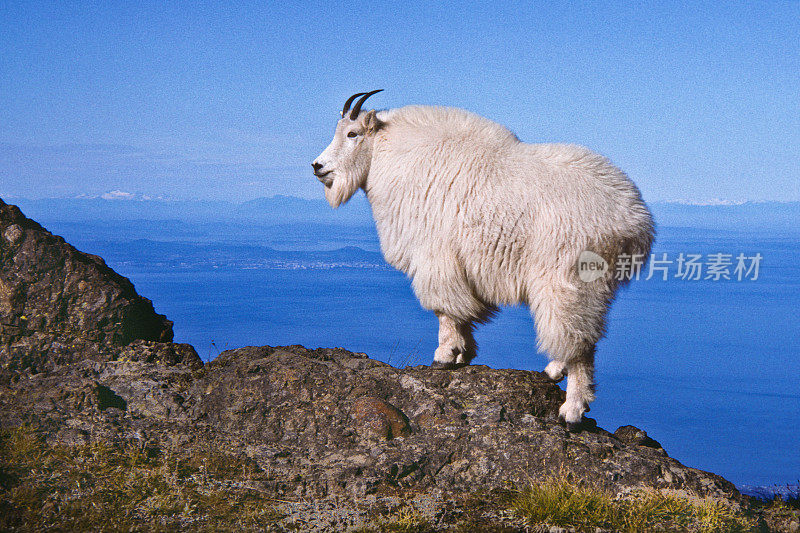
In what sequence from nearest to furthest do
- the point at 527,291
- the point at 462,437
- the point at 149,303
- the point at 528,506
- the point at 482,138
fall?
the point at 528,506, the point at 462,437, the point at 527,291, the point at 482,138, the point at 149,303

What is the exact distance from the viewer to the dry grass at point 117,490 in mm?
5148

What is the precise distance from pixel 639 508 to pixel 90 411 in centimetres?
505

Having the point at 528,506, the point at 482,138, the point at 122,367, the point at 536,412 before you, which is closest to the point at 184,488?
the point at 122,367

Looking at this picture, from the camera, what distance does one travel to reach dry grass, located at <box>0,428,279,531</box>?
5.15m

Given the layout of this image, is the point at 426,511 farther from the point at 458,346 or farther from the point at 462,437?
the point at 458,346

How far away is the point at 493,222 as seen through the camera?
20.9ft

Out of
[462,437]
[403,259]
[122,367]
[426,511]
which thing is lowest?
[426,511]

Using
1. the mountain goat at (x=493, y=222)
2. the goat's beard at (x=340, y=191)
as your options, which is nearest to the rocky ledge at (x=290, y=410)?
the mountain goat at (x=493, y=222)

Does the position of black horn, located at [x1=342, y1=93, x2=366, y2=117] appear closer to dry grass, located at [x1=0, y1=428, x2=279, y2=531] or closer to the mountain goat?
the mountain goat

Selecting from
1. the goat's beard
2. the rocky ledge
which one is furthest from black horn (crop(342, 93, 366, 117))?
the rocky ledge

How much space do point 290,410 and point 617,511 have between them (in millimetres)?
2955

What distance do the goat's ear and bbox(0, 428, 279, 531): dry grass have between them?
11.8ft

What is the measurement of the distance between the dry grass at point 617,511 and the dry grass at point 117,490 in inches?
81.3

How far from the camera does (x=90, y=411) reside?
21.6 feet
